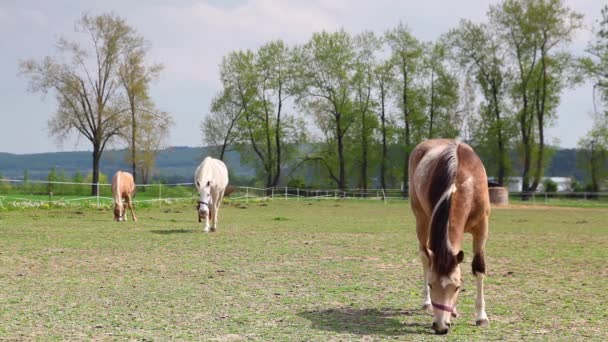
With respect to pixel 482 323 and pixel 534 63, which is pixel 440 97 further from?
pixel 482 323

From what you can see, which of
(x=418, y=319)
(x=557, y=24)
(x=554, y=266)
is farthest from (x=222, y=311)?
(x=557, y=24)

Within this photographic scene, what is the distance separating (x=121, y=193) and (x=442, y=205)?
1649 cm

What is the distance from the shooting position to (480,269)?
19.7 ft

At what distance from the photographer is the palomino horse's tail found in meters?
5.21

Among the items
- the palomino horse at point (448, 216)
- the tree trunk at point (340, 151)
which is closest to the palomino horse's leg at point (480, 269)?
the palomino horse at point (448, 216)

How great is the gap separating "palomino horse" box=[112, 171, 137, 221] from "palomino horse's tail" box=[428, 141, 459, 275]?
15.3 meters

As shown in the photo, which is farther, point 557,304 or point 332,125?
point 332,125

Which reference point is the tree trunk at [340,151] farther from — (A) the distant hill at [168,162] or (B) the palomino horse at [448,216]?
(B) the palomino horse at [448,216]

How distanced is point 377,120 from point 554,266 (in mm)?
47129

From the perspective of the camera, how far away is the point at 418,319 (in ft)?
20.0

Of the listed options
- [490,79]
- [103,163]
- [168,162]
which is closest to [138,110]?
[103,163]

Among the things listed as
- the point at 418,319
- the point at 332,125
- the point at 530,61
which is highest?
the point at 530,61

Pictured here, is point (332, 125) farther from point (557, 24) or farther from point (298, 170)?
point (557, 24)

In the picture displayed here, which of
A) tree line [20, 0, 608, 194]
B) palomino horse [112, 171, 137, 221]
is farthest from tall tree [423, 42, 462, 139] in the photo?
palomino horse [112, 171, 137, 221]
